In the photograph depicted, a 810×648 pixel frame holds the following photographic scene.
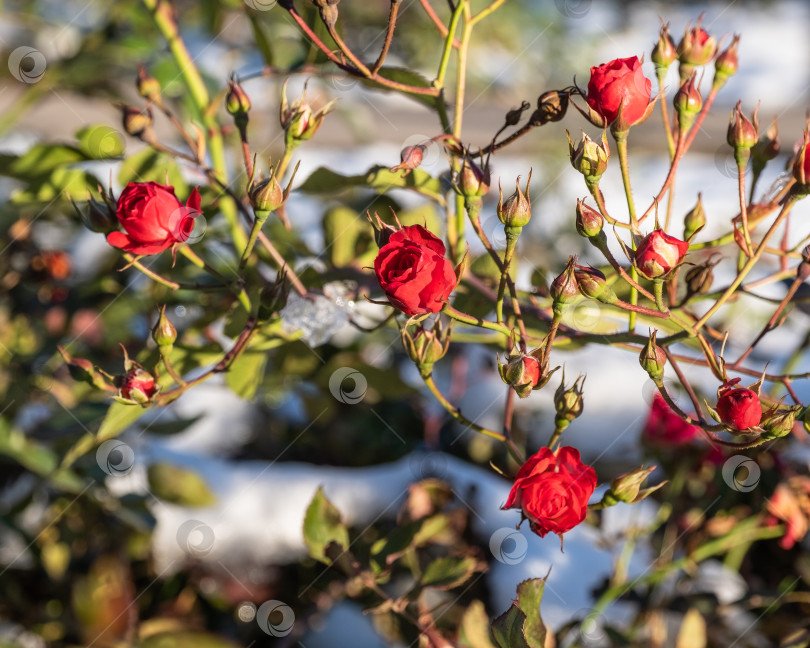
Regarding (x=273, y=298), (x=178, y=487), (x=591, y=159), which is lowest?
(x=178, y=487)

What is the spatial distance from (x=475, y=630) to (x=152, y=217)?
32 cm

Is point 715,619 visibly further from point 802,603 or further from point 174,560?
point 174,560

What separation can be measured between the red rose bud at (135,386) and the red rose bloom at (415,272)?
15 centimetres

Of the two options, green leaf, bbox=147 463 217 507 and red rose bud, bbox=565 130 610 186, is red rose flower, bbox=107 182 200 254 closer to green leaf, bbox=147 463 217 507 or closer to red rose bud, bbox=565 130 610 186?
red rose bud, bbox=565 130 610 186

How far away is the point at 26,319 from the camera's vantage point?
0.88 metres

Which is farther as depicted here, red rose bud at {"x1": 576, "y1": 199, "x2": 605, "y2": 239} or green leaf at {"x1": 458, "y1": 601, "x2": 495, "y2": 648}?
green leaf at {"x1": 458, "y1": 601, "x2": 495, "y2": 648}

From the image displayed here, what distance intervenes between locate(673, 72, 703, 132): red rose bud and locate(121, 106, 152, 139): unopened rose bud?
32 cm

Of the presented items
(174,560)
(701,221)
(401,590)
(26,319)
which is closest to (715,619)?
(401,590)

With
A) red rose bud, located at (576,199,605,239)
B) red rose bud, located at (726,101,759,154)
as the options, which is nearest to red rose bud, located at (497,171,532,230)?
red rose bud, located at (576,199,605,239)

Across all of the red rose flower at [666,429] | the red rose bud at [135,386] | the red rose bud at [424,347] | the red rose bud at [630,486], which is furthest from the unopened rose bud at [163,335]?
the red rose flower at [666,429]

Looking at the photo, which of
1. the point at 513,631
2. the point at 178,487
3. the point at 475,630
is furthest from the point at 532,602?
the point at 178,487

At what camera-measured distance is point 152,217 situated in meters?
0.39

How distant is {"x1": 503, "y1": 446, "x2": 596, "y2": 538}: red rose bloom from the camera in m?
0.34

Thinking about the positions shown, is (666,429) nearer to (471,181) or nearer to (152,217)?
(471,181)
